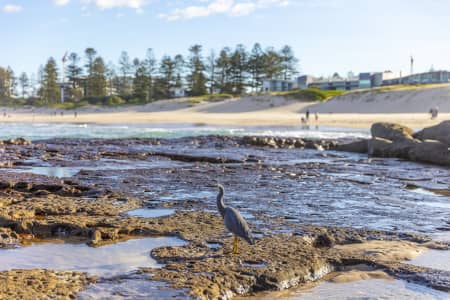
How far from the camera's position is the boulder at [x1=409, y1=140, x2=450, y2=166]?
746 inches

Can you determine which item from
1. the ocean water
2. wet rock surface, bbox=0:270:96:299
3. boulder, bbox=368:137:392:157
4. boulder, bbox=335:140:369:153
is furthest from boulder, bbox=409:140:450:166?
wet rock surface, bbox=0:270:96:299

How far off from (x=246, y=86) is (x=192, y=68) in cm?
1117

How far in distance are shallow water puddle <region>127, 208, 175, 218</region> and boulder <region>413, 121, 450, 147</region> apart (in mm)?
14178

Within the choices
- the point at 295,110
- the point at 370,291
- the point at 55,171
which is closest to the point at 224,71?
the point at 295,110

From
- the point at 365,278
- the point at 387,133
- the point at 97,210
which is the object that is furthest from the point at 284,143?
the point at 365,278

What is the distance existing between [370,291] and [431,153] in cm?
1507

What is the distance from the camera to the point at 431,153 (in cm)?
1953

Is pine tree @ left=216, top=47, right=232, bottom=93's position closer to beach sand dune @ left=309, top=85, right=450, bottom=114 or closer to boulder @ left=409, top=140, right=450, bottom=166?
beach sand dune @ left=309, top=85, right=450, bottom=114

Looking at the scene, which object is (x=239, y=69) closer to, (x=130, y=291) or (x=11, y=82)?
Answer: (x=11, y=82)

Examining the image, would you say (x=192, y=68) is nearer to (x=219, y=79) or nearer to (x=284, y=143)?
(x=219, y=79)

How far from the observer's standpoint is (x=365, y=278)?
6285 mm

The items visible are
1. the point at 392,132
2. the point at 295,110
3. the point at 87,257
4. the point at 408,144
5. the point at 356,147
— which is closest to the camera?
the point at 87,257

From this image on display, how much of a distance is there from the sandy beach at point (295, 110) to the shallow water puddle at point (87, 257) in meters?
34.0

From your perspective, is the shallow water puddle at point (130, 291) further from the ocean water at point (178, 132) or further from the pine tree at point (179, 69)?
the pine tree at point (179, 69)
